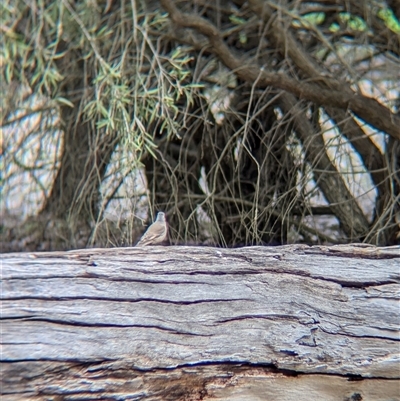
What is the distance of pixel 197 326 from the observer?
2.38 meters

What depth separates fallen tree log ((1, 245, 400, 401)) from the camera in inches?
86.0

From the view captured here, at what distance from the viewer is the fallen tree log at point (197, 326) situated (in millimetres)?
2186

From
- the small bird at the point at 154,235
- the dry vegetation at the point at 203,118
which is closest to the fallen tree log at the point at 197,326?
the small bird at the point at 154,235

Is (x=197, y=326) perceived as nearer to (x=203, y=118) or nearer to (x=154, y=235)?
(x=154, y=235)

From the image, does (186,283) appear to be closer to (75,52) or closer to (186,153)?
(186,153)

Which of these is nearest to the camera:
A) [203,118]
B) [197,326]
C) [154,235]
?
[197,326]

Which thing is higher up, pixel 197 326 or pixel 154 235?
pixel 154 235

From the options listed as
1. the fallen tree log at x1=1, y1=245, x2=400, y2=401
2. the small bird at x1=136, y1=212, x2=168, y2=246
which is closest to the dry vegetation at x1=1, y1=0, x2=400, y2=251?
the small bird at x1=136, y1=212, x2=168, y2=246

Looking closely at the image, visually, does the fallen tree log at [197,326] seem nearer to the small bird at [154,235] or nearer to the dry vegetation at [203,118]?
the small bird at [154,235]

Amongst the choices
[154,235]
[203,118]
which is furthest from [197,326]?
[203,118]

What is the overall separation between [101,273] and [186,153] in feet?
5.94

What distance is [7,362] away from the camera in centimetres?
209

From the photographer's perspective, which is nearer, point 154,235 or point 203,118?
point 154,235

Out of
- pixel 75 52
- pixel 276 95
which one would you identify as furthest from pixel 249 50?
pixel 75 52
